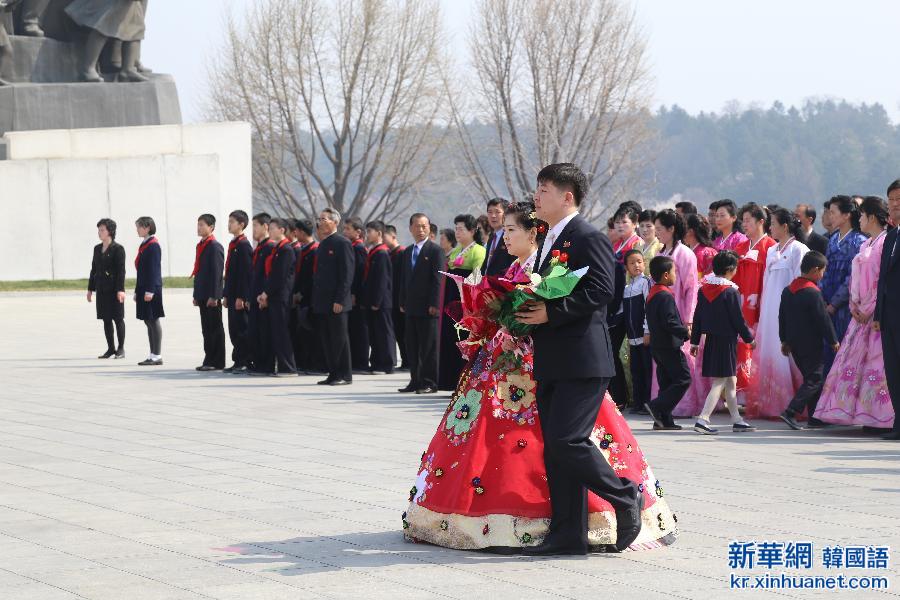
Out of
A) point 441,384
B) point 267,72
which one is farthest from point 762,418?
point 267,72

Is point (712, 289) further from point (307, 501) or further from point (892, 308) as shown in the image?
point (307, 501)

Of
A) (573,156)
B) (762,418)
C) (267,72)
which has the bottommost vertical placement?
(762,418)

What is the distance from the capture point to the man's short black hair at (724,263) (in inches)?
423

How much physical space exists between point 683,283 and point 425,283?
2913 mm

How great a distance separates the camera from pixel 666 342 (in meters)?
10.9

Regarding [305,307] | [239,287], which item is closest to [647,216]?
[305,307]

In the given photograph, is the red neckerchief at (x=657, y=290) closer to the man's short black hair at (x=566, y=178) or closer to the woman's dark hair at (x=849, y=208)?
the woman's dark hair at (x=849, y=208)

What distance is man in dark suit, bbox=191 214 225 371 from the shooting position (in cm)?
1620

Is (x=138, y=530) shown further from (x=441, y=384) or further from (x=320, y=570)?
(x=441, y=384)

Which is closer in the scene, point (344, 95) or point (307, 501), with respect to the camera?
point (307, 501)

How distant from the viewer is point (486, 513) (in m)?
6.20

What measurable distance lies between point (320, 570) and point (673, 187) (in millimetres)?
90870

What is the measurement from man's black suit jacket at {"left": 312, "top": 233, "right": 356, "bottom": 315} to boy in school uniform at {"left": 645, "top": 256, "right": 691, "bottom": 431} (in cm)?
407

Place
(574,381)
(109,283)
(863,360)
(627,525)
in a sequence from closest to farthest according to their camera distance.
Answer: (574,381), (627,525), (863,360), (109,283)
